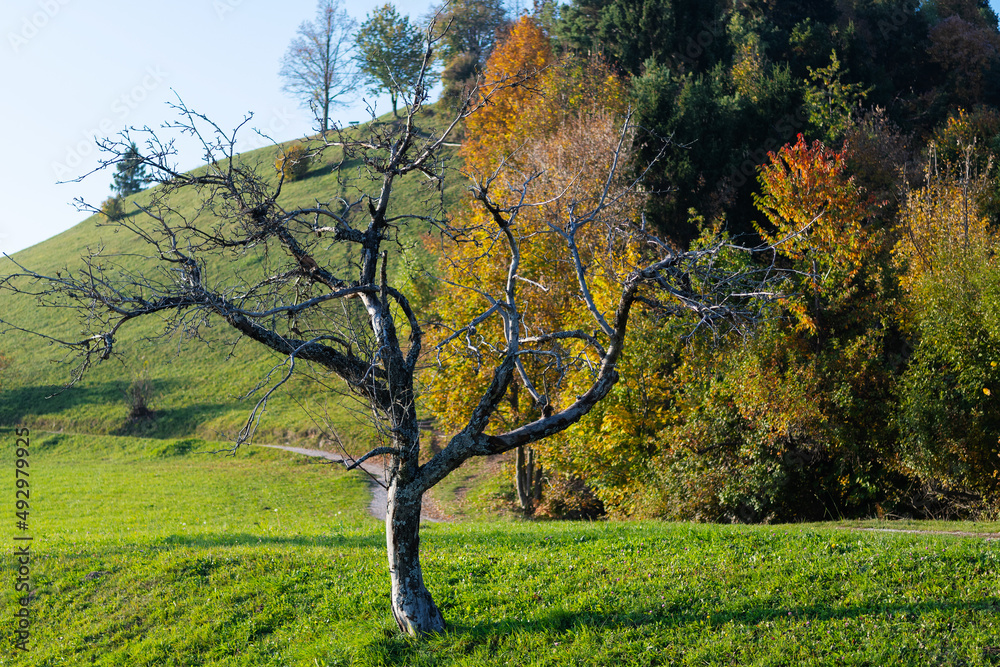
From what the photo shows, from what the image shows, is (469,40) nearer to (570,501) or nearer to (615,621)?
(570,501)

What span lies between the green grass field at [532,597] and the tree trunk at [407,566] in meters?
0.24

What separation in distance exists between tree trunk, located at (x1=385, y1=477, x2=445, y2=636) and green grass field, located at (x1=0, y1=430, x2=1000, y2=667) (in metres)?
0.24

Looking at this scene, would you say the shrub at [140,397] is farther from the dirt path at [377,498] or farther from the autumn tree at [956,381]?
the autumn tree at [956,381]

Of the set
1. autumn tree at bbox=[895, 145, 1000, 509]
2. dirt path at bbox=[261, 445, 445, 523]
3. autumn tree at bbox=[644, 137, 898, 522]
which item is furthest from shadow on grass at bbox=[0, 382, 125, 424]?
autumn tree at bbox=[895, 145, 1000, 509]

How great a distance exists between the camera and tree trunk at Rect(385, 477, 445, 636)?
8.09 m

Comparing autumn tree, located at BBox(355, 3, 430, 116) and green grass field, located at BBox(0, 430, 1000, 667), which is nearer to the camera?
green grass field, located at BBox(0, 430, 1000, 667)

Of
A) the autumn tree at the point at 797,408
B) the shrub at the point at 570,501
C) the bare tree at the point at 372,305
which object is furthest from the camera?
the shrub at the point at 570,501

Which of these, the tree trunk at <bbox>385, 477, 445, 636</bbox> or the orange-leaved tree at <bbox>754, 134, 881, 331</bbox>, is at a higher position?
the orange-leaved tree at <bbox>754, 134, 881, 331</bbox>

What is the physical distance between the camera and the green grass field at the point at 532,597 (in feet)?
24.9

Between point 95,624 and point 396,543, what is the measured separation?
5.39 metres

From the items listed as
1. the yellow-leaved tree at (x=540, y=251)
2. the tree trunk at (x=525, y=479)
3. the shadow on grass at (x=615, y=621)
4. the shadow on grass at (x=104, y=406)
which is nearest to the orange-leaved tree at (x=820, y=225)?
the yellow-leaved tree at (x=540, y=251)

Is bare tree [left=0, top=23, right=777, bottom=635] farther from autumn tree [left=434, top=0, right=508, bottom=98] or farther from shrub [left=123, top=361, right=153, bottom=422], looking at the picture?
autumn tree [left=434, top=0, right=508, bottom=98]

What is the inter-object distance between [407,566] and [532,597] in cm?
195

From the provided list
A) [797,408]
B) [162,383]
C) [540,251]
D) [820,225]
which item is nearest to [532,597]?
[797,408]
